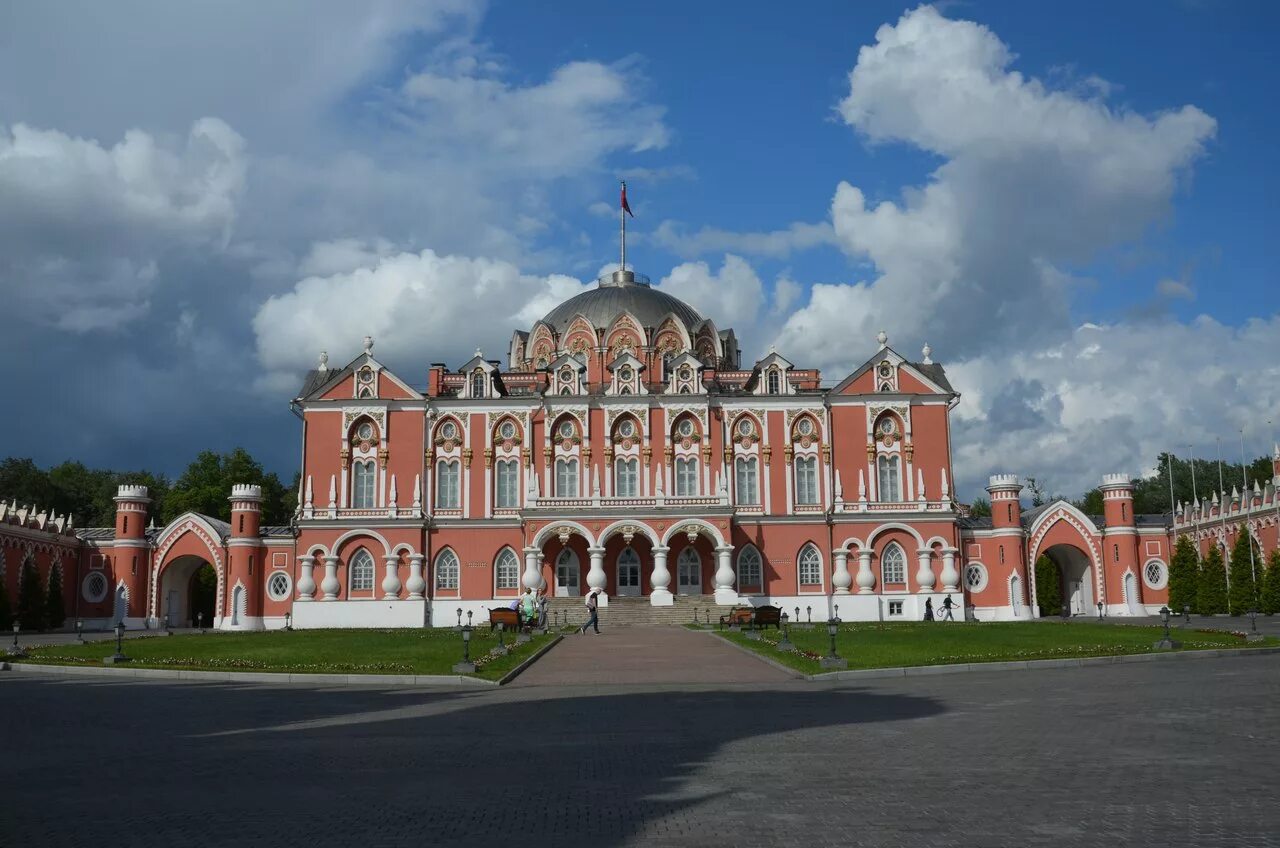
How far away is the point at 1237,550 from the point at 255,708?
175 feet

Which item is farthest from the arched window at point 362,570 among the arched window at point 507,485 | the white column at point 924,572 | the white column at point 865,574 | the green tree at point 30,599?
the white column at point 924,572

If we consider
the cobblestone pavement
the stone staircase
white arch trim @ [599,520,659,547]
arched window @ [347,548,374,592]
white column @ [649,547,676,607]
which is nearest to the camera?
the cobblestone pavement

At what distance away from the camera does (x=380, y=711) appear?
68.1 ft

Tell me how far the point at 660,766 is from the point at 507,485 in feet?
161

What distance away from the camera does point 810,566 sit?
6091 cm

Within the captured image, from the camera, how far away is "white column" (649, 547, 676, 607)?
56281 millimetres

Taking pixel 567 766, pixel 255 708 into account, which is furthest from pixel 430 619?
pixel 567 766

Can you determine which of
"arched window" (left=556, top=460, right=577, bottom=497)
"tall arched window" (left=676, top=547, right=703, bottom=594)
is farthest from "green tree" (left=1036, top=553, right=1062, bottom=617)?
"arched window" (left=556, top=460, right=577, bottom=497)

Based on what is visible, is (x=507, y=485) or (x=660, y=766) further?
(x=507, y=485)

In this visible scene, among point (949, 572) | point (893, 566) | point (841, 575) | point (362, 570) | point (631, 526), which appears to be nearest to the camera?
point (631, 526)

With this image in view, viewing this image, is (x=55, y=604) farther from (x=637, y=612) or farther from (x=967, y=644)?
(x=967, y=644)

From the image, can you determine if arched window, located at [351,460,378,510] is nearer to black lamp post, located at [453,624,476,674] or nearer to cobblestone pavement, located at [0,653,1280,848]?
black lamp post, located at [453,624,476,674]

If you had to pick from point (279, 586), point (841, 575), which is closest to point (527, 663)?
point (841, 575)

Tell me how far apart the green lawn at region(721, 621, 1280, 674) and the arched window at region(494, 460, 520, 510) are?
21712mm
